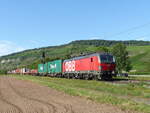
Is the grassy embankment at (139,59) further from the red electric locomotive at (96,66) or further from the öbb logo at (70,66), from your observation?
the red electric locomotive at (96,66)

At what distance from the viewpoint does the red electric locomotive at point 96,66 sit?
33.1 metres

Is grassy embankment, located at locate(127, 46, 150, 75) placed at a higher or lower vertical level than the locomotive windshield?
higher

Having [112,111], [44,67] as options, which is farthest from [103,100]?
[44,67]

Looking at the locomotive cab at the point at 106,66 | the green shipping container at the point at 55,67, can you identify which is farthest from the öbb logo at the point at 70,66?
the locomotive cab at the point at 106,66

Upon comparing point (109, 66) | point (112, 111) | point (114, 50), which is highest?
point (114, 50)

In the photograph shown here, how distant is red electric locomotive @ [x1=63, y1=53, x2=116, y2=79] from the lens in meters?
33.1

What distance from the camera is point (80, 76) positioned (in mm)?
41750

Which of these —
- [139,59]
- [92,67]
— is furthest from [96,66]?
[139,59]

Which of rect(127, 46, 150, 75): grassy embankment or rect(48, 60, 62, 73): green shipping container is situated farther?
rect(127, 46, 150, 75): grassy embankment

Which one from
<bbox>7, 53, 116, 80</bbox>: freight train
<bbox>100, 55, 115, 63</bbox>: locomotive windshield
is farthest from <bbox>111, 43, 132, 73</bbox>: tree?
<bbox>100, 55, 115, 63</bbox>: locomotive windshield

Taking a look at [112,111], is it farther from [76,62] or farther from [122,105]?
[76,62]

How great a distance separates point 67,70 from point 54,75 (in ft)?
46.0

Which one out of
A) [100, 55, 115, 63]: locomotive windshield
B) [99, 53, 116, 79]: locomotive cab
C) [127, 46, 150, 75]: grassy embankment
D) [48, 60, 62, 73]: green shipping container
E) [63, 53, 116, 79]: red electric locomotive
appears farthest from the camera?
[127, 46, 150, 75]: grassy embankment

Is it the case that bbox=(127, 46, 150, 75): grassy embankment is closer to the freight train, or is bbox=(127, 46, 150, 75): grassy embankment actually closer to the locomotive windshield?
the freight train
